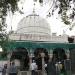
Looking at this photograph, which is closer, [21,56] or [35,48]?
[35,48]

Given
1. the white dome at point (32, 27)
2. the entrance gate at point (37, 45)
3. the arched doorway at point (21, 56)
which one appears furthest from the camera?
the white dome at point (32, 27)

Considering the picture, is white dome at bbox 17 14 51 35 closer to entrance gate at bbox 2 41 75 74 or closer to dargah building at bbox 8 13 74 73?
dargah building at bbox 8 13 74 73

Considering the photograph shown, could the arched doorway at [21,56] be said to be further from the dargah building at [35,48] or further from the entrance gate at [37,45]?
the entrance gate at [37,45]

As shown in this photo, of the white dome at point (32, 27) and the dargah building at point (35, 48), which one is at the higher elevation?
the white dome at point (32, 27)

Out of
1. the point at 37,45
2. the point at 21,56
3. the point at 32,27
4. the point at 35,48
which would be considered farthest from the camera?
the point at 32,27

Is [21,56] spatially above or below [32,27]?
below

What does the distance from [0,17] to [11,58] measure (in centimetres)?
2144

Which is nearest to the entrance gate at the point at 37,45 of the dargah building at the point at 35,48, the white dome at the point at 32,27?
the dargah building at the point at 35,48

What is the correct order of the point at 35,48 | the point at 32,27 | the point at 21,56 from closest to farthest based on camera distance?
the point at 35,48
the point at 21,56
the point at 32,27

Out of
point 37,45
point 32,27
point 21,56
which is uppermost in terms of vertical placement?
point 32,27

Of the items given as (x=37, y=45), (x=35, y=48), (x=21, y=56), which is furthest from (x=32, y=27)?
(x=37, y=45)

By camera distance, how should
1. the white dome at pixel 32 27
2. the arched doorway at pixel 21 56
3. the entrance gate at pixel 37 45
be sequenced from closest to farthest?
the entrance gate at pixel 37 45
the arched doorway at pixel 21 56
the white dome at pixel 32 27

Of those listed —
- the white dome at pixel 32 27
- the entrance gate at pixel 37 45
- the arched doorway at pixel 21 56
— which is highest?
the white dome at pixel 32 27

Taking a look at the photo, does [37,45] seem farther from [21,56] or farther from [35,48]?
[21,56]
